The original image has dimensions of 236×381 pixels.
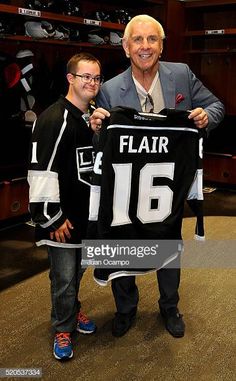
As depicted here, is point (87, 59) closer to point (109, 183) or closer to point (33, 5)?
point (109, 183)

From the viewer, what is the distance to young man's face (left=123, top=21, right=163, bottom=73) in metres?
1.97

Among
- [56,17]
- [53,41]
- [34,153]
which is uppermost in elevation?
[56,17]

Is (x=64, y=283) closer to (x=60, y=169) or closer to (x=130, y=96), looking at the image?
(x=60, y=169)

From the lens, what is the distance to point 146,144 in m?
1.93

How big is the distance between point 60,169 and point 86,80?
39cm

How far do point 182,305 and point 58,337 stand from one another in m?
0.86

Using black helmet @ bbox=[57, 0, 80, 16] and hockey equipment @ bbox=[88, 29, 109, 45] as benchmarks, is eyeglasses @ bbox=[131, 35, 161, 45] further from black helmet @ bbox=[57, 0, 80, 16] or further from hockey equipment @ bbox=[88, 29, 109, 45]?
hockey equipment @ bbox=[88, 29, 109, 45]

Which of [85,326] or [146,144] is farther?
[85,326]

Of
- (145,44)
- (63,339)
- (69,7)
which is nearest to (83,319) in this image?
(63,339)

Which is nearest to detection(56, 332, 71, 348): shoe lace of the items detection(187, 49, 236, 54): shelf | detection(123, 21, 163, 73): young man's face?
detection(123, 21, 163, 73): young man's face

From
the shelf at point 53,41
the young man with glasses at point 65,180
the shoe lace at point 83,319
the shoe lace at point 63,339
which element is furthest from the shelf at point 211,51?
the shoe lace at point 63,339

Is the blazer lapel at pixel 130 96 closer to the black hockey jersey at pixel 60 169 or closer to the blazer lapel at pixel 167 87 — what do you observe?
the blazer lapel at pixel 167 87

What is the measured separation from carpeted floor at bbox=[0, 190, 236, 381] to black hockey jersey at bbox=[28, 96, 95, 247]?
557mm

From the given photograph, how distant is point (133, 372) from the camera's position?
6.42 feet
